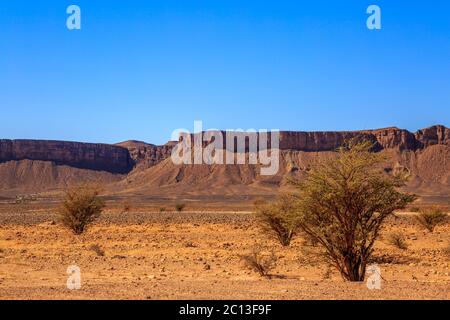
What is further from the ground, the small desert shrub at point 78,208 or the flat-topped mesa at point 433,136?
the flat-topped mesa at point 433,136

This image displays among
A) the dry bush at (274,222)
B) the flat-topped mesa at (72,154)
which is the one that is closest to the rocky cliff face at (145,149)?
the flat-topped mesa at (72,154)

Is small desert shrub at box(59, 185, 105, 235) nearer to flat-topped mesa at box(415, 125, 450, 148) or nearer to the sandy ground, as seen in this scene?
the sandy ground

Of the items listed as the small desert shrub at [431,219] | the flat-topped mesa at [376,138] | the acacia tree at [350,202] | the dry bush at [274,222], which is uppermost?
the flat-topped mesa at [376,138]

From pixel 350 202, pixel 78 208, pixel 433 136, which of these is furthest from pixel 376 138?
pixel 350 202

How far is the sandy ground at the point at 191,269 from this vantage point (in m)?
10.8

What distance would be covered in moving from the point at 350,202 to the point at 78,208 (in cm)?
2132

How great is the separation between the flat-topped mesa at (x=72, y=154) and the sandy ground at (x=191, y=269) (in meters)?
141

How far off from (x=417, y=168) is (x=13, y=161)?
360 feet

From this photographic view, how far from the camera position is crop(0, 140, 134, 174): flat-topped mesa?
164 meters

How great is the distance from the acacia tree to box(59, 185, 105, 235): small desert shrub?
65.8 feet

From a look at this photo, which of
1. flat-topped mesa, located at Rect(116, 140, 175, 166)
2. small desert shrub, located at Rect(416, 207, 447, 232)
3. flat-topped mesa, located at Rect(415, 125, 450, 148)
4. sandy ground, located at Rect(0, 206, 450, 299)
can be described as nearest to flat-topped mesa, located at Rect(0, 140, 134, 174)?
flat-topped mesa, located at Rect(116, 140, 175, 166)

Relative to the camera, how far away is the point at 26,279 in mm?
14672

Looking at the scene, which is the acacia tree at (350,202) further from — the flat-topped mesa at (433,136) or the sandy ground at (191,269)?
the flat-topped mesa at (433,136)

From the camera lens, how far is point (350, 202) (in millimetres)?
13961
